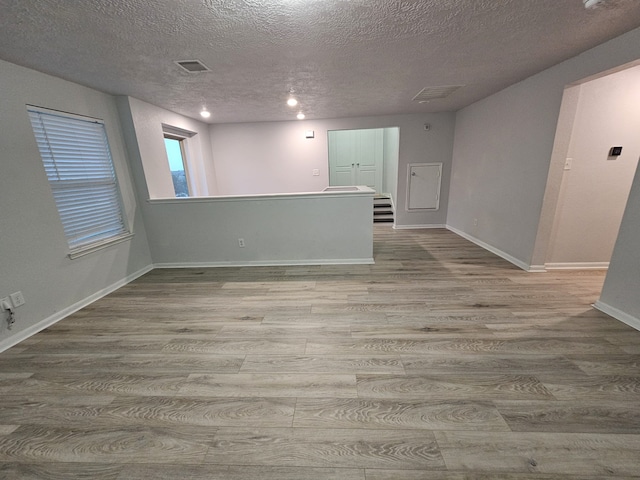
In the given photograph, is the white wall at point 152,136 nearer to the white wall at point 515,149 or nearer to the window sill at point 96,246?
the window sill at point 96,246

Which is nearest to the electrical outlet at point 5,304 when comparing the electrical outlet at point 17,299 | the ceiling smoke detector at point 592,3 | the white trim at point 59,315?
the electrical outlet at point 17,299

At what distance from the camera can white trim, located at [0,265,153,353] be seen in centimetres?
203

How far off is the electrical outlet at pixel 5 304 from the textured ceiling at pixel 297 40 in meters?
1.70

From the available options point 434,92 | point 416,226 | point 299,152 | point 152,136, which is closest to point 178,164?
point 152,136

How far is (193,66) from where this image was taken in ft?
7.45

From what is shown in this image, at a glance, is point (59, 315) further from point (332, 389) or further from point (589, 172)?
point (589, 172)

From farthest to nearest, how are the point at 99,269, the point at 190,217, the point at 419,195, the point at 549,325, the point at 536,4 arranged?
1. the point at 419,195
2. the point at 190,217
3. the point at 99,269
4. the point at 549,325
5. the point at 536,4

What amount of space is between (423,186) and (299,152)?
107 inches

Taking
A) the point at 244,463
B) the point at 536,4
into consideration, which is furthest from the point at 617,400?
the point at 536,4

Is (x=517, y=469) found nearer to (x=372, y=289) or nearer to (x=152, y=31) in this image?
(x=372, y=289)

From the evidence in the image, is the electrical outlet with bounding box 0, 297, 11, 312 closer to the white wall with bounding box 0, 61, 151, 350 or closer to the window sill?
the white wall with bounding box 0, 61, 151, 350

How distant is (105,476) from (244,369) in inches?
29.7

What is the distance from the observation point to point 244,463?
114cm

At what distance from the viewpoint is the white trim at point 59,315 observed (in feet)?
6.66
